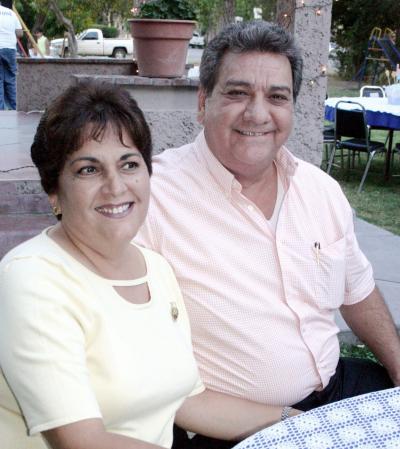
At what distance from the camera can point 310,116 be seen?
17.0ft

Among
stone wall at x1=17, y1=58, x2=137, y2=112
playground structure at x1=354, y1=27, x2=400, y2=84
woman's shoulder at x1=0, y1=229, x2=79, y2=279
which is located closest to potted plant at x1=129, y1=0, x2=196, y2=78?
stone wall at x1=17, y1=58, x2=137, y2=112

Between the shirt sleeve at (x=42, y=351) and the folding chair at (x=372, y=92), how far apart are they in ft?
31.4

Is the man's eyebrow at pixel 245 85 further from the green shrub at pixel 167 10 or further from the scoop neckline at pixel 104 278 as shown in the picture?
the green shrub at pixel 167 10

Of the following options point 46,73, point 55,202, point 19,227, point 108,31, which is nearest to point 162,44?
point 19,227

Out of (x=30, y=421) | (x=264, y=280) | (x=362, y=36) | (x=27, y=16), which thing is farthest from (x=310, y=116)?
(x=27, y=16)

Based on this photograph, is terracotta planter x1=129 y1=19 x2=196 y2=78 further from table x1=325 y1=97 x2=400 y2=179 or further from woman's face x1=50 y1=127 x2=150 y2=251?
woman's face x1=50 y1=127 x2=150 y2=251

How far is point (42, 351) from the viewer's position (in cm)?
140

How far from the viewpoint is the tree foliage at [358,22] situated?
86.9ft

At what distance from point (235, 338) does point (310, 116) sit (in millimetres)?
3431

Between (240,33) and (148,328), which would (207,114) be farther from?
(148,328)

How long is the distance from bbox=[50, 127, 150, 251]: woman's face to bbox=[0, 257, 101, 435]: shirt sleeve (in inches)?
7.5

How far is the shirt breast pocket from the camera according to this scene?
219 centimetres

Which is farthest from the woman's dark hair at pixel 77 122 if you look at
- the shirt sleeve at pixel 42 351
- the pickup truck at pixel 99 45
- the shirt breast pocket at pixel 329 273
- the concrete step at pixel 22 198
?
the pickup truck at pixel 99 45

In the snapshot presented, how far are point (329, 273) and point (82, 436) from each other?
3.54 ft
